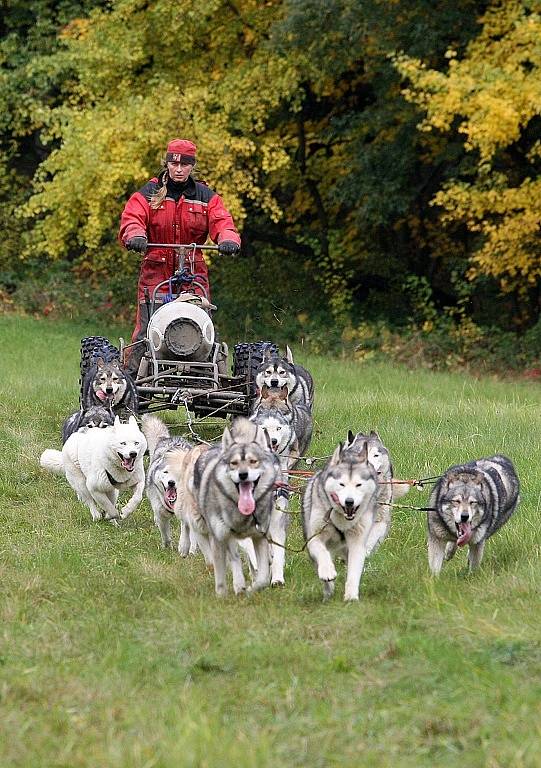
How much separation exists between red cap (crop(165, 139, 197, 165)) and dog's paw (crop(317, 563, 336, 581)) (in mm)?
5761

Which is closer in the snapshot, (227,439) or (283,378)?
(227,439)

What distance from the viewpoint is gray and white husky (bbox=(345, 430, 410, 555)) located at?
8.09m

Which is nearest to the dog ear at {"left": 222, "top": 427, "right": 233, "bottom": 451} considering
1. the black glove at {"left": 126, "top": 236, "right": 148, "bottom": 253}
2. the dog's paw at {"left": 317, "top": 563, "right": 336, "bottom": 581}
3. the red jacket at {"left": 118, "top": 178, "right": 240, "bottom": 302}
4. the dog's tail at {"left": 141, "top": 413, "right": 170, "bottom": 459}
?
the dog's paw at {"left": 317, "top": 563, "right": 336, "bottom": 581}

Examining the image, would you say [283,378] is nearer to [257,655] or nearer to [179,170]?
[179,170]

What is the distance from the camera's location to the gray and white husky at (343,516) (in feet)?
23.8

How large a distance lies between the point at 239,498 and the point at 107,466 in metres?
2.55

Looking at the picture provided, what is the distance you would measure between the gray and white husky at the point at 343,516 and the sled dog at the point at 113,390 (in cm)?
392

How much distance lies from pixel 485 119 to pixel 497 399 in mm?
4454

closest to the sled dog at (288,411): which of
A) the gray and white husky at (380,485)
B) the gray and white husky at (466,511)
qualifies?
the gray and white husky at (380,485)

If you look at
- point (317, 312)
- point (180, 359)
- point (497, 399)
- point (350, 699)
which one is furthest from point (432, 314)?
point (350, 699)

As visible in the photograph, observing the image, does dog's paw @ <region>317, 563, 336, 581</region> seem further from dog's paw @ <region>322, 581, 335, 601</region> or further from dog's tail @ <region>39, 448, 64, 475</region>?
dog's tail @ <region>39, 448, 64, 475</region>

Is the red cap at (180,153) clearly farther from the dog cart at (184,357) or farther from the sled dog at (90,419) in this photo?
the sled dog at (90,419)

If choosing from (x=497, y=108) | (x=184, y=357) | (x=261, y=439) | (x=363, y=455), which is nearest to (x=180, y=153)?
(x=184, y=357)

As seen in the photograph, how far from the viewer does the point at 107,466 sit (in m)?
9.58
